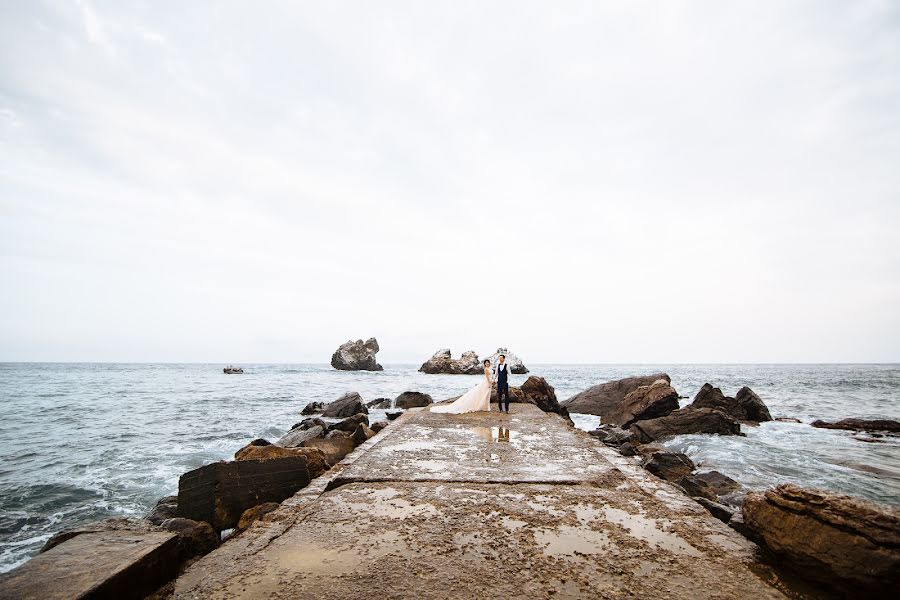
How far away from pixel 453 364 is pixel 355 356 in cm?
2010

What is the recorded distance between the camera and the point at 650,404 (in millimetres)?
15070

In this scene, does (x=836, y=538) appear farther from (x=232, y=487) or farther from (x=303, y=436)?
(x=303, y=436)

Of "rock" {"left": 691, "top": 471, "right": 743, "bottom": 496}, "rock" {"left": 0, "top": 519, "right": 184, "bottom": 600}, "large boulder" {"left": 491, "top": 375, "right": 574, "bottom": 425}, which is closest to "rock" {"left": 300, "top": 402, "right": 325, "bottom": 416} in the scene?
"large boulder" {"left": 491, "top": 375, "right": 574, "bottom": 425}

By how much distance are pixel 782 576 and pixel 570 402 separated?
731 inches

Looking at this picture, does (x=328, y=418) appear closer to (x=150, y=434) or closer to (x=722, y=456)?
(x=150, y=434)

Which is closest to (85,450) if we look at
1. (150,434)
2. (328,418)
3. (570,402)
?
(150,434)

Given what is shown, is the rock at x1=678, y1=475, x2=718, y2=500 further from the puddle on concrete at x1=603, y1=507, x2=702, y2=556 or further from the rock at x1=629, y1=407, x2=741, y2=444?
the rock at x1=629, y1=407, x2=741, y2=444

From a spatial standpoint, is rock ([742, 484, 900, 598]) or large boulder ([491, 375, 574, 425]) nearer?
rock ([742, 484, 900, 598])

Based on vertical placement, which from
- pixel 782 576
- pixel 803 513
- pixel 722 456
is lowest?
pixel 722 456

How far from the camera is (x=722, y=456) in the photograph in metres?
10.9

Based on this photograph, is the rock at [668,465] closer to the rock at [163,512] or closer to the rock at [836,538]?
the rock at [836,538]

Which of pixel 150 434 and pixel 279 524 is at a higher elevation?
pixel 279 524

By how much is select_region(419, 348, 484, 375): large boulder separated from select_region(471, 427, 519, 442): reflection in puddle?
60924mm

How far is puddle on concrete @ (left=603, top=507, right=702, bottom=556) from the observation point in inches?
123
